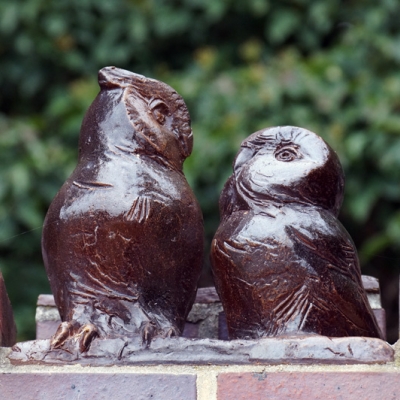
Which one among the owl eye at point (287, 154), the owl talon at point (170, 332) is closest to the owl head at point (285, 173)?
the owl eye at point (287, 154)

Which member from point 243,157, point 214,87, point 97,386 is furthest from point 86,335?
point 214,87

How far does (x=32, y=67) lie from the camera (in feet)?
11.8

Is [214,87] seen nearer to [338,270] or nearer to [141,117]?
[141,117]

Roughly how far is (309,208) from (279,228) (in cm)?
8

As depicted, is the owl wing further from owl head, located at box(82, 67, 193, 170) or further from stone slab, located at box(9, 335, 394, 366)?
owl head, located at box(82, 67, 193, 170)

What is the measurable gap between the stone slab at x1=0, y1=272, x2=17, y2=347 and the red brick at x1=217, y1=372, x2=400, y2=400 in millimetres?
428

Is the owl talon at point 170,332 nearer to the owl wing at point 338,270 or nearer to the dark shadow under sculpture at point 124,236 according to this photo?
the dark shadow under sculpture at point 124,236

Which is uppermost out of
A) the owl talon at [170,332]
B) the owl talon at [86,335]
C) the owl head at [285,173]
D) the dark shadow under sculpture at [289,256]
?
the owl head at [285,173]

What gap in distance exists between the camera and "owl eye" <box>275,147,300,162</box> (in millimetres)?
1687

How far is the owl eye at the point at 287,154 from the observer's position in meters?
1.69

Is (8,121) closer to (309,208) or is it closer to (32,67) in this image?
(32,67)

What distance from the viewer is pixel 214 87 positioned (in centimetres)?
325

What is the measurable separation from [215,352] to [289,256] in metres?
0.22

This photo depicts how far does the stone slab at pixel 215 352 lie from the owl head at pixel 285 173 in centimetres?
29
